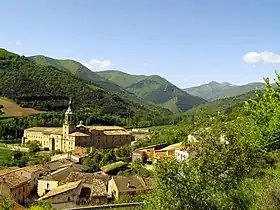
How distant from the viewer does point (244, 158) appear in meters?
18.0

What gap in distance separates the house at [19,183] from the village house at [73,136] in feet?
125

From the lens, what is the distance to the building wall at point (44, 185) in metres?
35.9

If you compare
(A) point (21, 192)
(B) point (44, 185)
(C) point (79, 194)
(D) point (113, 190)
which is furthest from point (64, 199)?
(B) point (44, 185)

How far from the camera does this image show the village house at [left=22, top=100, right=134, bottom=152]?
8031 cm

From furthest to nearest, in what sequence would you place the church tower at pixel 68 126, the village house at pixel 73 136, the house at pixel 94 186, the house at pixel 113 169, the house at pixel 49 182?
the church tower at pixel 68 126 < the village house at pixel 73 136 < the house at pixel 113 169 < the house at pixel 49 182 < the house at pixel 94 186

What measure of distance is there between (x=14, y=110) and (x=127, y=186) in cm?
8799

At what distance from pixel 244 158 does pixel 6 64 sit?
168188mm

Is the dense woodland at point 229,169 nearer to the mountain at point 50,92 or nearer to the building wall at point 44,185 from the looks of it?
the building wall at point 44,185

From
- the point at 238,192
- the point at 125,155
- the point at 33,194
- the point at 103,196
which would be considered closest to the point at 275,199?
the point at 238,192

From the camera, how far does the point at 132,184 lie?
104 feet

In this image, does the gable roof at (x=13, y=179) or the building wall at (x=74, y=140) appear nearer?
the gable roof at (x=13, y=179)

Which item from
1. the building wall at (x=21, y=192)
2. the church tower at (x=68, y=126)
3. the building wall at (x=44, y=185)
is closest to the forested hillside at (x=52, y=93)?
the church tower at (x=68, y=126)

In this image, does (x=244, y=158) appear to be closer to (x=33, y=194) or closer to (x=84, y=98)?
(x=33, y=194)

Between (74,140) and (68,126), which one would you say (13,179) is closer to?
(74,140)
